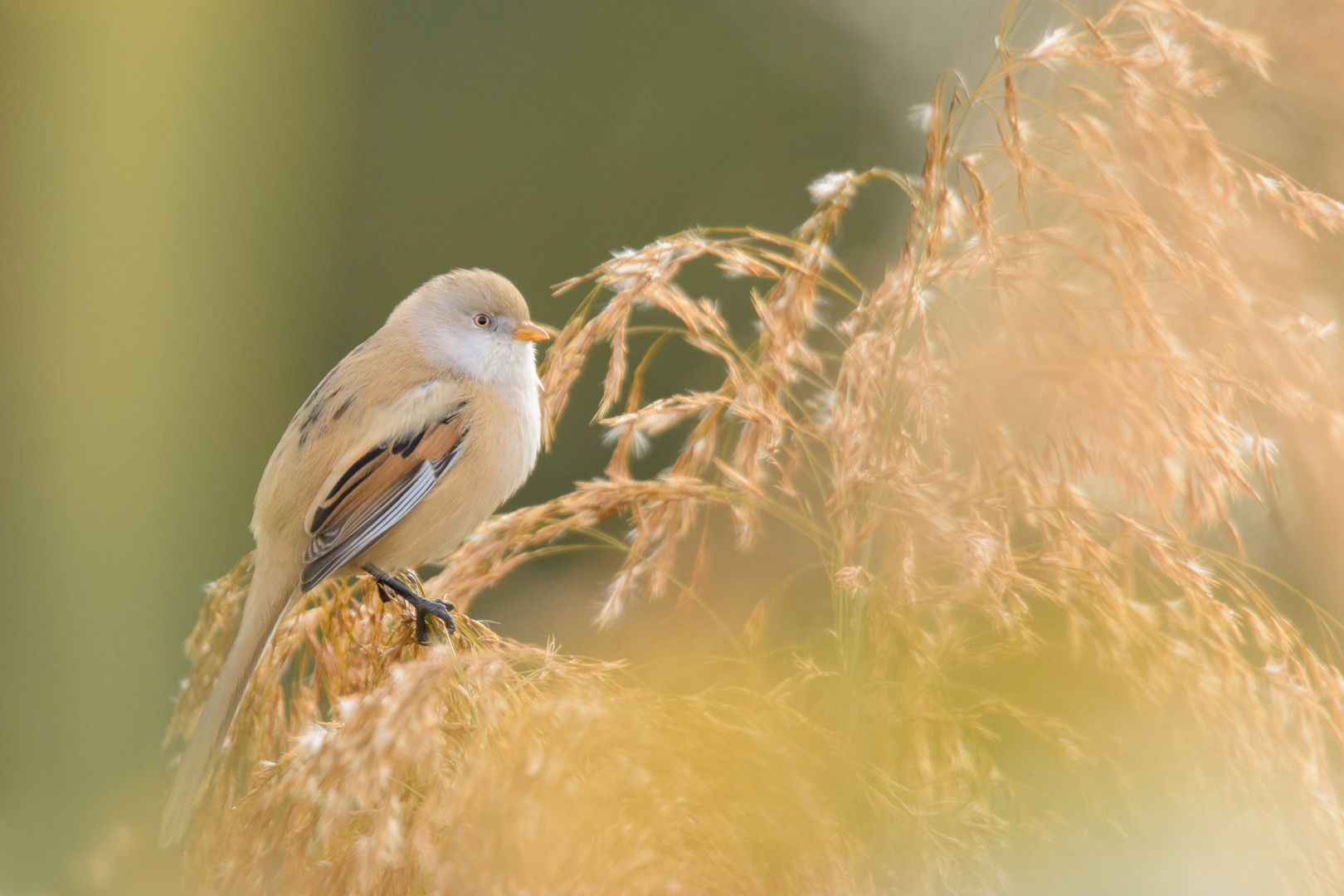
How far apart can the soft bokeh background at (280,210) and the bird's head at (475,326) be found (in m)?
0.52

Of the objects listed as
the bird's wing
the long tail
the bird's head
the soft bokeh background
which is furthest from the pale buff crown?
the long tail

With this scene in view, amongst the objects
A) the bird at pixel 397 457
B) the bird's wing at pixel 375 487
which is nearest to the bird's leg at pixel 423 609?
the bird at pixel 397 457

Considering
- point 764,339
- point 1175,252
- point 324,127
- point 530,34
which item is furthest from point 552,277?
point 1175,252

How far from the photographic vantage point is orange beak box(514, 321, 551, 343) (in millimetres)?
2551

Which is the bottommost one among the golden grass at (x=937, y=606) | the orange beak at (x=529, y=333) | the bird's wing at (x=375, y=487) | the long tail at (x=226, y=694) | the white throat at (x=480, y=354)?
the long tail at (x=226, y=694)

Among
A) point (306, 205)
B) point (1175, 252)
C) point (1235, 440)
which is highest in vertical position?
point (1175, 252)

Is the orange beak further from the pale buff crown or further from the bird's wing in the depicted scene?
the bird's wing

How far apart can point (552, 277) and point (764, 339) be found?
12.4ft

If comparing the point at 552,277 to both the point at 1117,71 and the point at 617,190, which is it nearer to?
the point at 617,190

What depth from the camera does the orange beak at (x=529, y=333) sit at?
255 centimetres

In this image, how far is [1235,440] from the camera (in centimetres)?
142

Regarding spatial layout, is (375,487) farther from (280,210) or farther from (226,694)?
(280,210)

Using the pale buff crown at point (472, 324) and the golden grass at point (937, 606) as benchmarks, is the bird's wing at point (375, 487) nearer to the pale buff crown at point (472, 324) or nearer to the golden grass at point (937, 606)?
the pale buff crown at point (472, 324)

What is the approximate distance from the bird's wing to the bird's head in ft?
0.60
